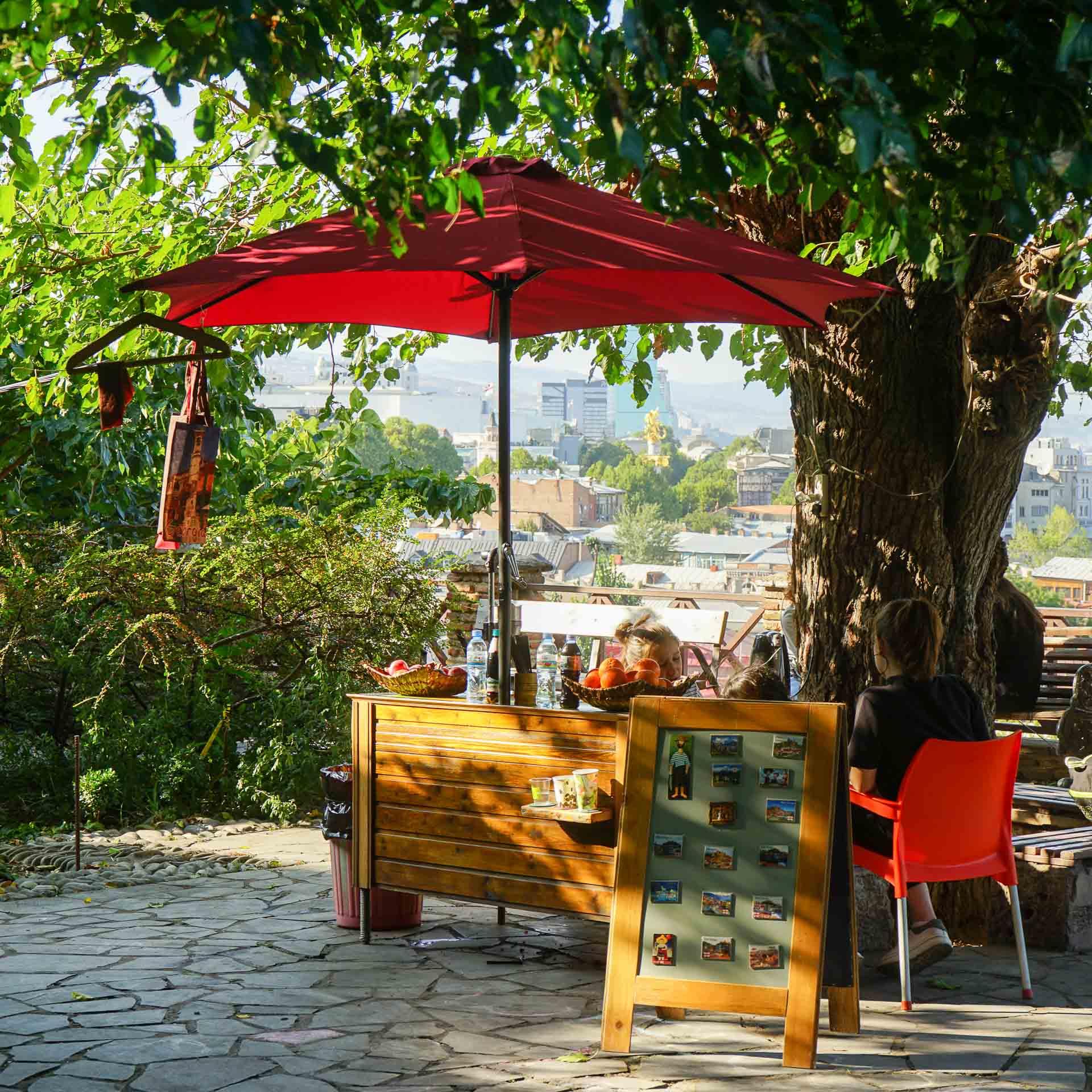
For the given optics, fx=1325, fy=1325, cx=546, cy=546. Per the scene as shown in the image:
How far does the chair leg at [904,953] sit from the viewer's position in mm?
3721

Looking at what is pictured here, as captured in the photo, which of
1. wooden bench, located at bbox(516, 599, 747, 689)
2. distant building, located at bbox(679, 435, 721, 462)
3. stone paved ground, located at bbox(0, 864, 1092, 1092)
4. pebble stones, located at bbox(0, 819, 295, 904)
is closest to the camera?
stone paved ground, located at bbox(0, 864, 1092, 1092)

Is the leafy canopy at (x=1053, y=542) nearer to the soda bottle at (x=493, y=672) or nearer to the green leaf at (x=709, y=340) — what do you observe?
the green leaf at (x=709, y=340)

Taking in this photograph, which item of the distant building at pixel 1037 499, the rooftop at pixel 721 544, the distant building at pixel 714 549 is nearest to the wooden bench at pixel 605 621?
the distant building at pixel 714 549

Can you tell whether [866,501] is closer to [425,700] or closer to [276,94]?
[425,700]

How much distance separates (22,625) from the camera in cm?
677

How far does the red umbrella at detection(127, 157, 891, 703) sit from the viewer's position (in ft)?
11.4

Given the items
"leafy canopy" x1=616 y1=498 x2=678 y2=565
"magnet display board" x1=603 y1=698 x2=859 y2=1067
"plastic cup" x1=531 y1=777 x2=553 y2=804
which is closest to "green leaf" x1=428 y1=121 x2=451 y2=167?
"magnet display board" x1=603 y1=698 x2=859 y2=1067

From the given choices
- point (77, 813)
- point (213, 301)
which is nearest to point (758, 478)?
point (77, 813)

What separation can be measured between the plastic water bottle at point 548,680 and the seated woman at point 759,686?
557mm

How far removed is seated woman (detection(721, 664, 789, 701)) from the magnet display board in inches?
15.2

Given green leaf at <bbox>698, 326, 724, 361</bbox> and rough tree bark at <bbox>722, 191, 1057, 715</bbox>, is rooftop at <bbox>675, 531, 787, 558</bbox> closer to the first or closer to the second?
green leaf at <bbox>698, 326, 724, 361</bbox>

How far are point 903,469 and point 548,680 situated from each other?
1.44 m

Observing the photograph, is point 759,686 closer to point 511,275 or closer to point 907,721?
point 907,721

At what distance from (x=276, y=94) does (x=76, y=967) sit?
2768 mm
